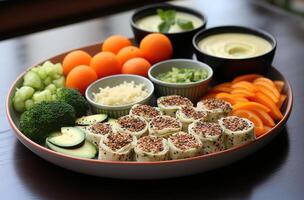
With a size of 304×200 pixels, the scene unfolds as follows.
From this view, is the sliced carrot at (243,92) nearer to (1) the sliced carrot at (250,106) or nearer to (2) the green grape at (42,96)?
(1) the sliced carrot at (250,106)

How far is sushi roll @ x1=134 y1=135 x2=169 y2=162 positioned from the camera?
120 centimetres

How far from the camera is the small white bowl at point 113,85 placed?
→ 147 centimetres

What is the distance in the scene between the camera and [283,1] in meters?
3.27

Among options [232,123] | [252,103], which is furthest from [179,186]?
[252,103]

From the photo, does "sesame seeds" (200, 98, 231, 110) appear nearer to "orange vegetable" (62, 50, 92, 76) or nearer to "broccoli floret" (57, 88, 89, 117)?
"broccoli floret" (57, 88, 89, 117)

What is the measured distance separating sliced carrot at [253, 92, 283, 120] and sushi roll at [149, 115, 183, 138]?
0.28 m

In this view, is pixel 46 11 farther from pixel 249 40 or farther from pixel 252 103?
pixel 252 103

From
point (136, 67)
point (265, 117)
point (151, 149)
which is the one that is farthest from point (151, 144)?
point (136, 67)

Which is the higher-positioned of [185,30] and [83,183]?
[185,30]

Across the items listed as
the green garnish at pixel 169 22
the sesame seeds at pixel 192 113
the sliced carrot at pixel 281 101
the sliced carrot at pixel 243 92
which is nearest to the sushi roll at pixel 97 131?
the sesame seeds at pixel 192 113

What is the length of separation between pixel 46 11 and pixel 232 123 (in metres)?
1.73

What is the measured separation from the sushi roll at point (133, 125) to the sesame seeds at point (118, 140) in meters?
0.03

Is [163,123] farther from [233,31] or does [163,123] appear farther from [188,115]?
[233,31]

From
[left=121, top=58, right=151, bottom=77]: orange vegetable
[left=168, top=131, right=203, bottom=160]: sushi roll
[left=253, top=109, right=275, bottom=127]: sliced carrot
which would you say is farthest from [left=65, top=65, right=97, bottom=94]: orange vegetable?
[left=253, top=109, right=275, bottom=127]: sliced carrot
